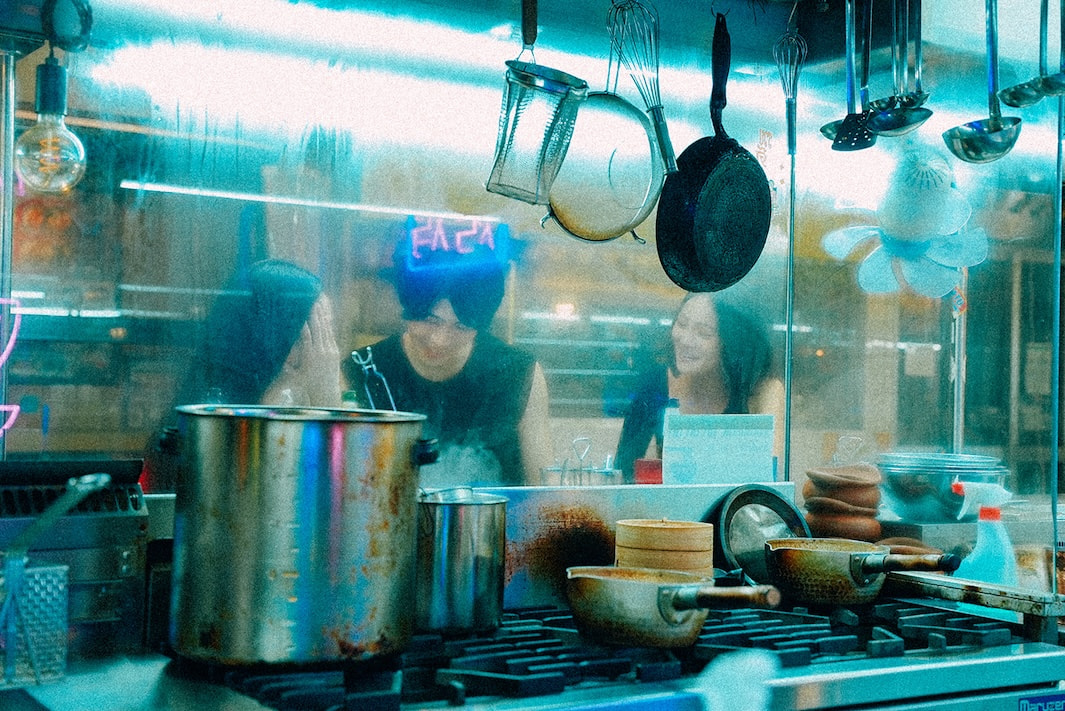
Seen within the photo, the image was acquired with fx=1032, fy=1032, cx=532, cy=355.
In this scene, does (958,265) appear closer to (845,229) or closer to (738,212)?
(845,229)

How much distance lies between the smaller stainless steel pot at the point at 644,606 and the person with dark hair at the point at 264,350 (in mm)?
581

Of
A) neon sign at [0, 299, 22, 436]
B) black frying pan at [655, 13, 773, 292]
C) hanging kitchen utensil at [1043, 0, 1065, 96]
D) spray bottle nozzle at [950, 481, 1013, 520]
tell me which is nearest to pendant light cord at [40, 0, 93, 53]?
neon sign at [0, 299, 22, 436]

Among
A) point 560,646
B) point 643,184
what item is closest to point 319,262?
point 643,184

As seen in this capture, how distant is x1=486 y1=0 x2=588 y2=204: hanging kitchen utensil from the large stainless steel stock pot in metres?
0.58

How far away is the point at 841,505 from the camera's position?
213cm

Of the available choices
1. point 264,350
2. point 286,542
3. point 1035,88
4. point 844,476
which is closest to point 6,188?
point 264,350

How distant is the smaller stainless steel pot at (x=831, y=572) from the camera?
1587 mm

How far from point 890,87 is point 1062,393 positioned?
0.86 m

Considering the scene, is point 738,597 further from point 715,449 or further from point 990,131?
point 990,131

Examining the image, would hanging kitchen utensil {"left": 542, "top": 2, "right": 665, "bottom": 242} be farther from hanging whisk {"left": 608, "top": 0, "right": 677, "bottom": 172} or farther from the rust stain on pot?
the rust stain on pot

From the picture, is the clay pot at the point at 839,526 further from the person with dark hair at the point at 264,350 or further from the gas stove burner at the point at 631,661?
the person with dark hair at the point at 264,350

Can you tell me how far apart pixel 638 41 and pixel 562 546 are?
101 cm

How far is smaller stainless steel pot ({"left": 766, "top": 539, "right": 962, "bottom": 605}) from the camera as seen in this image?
159cm

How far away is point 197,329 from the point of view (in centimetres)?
162
